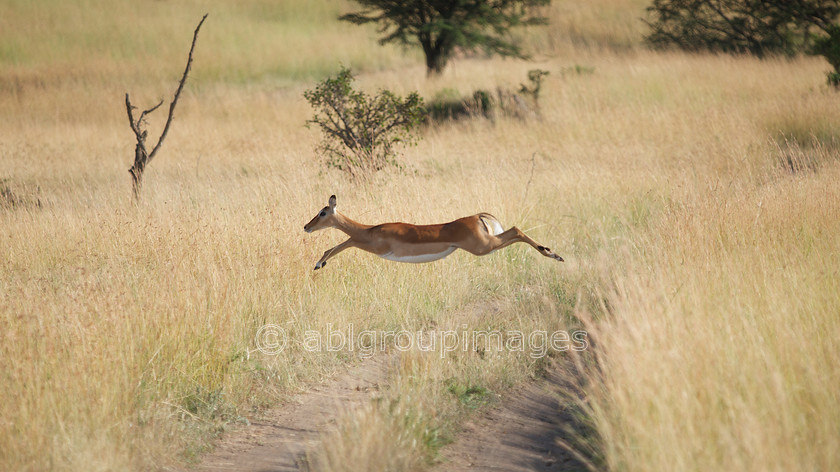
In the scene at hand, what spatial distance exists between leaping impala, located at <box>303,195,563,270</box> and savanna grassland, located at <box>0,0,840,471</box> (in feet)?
2.35

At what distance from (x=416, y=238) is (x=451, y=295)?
2779 millimetres

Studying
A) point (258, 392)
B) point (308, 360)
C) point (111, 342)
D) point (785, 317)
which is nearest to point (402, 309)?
point (308, 360)

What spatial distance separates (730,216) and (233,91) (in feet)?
67.3

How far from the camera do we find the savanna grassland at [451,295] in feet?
12.2

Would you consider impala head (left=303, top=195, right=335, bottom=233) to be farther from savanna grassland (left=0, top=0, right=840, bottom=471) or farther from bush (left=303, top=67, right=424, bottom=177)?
bush (left=303, top=67, right=424, bottom=177)

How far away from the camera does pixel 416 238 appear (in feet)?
12.2

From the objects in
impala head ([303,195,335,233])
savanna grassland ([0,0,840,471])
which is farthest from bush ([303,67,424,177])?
impala head ([303,195,335,233])

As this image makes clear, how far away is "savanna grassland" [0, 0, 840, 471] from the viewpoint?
3707 millimetres

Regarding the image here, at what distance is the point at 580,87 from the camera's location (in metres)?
19.0

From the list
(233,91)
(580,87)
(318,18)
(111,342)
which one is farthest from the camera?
(318,18)

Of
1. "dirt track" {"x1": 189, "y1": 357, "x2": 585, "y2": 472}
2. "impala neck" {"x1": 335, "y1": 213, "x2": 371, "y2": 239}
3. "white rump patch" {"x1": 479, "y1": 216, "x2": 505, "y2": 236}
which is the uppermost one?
"impala neck" {"x1": 335, "y1": 213, "x2": 371, "y2": 239}

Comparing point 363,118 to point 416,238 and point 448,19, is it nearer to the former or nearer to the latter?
point 416,238

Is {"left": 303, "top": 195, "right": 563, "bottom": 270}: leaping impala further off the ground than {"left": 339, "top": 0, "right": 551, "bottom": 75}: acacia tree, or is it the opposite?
{"left": 303, "top": 195, "right": 563, "bottom": 270}: leaping impala

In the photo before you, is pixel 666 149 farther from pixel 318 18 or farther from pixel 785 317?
pixel 318 18
